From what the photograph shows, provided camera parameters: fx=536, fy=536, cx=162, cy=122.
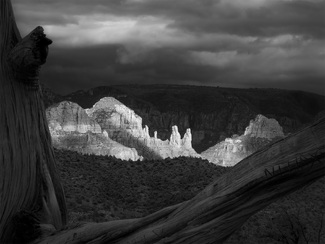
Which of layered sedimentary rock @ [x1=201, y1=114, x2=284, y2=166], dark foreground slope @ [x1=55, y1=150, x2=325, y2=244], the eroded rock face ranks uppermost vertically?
the eroded rock face

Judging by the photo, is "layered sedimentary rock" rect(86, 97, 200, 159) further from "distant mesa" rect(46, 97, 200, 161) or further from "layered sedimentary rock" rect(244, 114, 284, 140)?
"layered sedimentary rock" rect(244, 114, 284, 140)

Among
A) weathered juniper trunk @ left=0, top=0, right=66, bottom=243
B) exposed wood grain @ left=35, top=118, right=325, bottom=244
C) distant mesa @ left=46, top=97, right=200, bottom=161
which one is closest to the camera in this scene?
exposed wood grain @ left=35, top=118, right=325, bottom=244

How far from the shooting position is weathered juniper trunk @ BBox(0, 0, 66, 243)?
534cm

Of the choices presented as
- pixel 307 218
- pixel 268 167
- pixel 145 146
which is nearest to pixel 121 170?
pixel 307 218

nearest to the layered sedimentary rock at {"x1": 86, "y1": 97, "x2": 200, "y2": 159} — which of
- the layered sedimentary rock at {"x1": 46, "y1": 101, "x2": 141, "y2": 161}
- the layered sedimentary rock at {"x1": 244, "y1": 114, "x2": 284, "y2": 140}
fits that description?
the layered sedimentary rock at {"x1": 244, "y1": 114, "x2": 284, "y2": 140}

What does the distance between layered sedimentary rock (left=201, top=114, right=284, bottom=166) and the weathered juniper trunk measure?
174m

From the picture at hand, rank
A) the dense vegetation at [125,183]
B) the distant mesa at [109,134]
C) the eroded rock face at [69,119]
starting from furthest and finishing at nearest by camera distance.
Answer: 1. the eroded rock face at [69,119]
2. the distant mesa at [109,134]
3. the dense vegetation at [125,183]

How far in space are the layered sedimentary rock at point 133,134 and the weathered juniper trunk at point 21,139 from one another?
18086 centimetres

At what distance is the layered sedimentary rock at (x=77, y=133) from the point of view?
140m

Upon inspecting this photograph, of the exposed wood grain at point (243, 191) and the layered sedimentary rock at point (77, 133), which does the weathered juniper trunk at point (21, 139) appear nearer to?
the exposed wood grain at point (243, 191)

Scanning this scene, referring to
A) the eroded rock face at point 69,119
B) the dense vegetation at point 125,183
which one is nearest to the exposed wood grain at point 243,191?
the dense vegetation at point 125,183

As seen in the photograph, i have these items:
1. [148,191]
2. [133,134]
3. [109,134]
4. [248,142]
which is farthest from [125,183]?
[133,134]

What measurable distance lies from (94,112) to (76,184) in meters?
169

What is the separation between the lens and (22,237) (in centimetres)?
538
